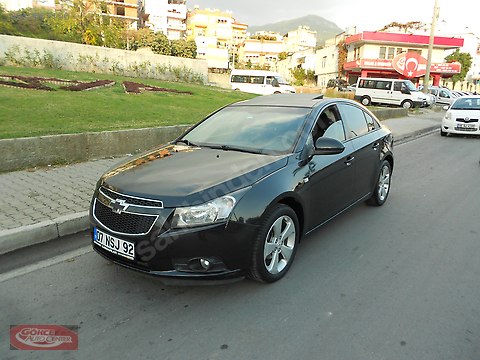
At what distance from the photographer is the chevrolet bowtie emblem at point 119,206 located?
2788 millimetres

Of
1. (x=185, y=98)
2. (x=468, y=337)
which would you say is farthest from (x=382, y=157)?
(x=185, y=98)

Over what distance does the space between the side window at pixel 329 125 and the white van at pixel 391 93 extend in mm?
23593

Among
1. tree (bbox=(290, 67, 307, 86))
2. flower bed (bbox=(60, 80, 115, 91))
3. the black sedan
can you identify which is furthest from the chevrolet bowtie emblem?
tree (bbox=(290, 67, 307, 86))

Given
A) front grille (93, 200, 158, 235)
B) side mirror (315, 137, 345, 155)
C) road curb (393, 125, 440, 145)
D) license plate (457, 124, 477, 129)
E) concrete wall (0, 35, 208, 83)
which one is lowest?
road curb (393, 125, 440, 145)

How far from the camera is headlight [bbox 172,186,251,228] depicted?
265 cm

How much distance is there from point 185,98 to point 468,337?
14.3 metres

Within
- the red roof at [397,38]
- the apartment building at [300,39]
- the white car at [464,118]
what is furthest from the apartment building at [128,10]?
the white car at [464,118]

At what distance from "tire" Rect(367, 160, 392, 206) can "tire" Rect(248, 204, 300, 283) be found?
85.9 inches

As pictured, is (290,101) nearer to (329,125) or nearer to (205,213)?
(329,125)

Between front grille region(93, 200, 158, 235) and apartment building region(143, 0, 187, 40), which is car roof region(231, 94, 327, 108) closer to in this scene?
front grille region(93, 200, 158, 235)

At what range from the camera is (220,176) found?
2.92m

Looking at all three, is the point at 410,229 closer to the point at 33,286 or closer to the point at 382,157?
the point at 382,157

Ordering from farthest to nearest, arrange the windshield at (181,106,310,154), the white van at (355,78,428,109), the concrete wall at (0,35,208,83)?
the white van at (355,78,428,109)
the concrete wall at (0,35,208,83)
the windshield at (181,106,310,154)

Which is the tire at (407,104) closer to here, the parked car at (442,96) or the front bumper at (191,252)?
the parked car at (442,96)
